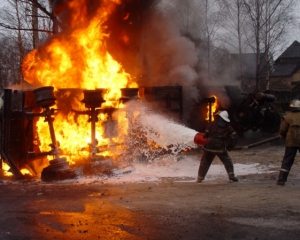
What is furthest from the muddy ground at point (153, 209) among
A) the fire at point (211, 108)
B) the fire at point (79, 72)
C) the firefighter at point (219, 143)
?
the fire at point (211, 108)

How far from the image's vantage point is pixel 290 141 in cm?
803

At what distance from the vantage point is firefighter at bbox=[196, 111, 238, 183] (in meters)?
8.50

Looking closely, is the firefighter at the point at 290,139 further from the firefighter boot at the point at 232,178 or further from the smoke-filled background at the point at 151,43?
the smoke-filled background at the point at 151,43

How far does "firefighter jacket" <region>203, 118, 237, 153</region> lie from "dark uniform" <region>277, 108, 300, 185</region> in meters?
1.09

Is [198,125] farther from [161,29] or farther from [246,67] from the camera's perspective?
[246,67]

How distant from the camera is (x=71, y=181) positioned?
9.02 metres

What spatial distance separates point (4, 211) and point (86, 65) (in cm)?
627

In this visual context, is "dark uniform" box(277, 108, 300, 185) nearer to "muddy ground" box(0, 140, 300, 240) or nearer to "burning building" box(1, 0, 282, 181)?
"muddy ground" box(0, 140, 300, 240)

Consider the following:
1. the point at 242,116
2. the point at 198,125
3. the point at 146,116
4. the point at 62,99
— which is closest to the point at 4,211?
the point at 62,99

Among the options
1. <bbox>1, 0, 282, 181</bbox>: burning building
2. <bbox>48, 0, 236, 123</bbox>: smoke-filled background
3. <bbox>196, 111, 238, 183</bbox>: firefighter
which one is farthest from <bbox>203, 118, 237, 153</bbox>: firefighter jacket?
<bbox>48, 0, 236, 123</bbox>: smoke-filled background

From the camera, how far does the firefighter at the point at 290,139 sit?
798 cm

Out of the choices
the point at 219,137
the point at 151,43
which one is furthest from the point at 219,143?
the point at 151,43

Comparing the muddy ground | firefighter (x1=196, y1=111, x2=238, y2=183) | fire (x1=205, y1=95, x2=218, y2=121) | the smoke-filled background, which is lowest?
the muddy ground

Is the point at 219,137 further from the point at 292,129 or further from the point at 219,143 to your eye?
the point at 292,129
